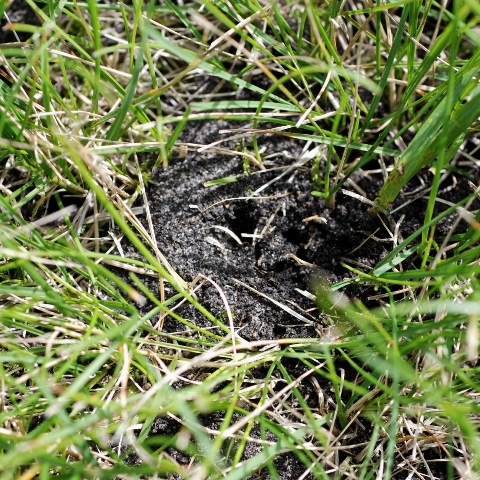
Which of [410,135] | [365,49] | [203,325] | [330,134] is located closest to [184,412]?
[203,325]

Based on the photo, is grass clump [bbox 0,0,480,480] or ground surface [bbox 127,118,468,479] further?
ground surface [bbox 127,118,468,479]

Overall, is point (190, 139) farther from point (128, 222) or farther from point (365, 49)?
point (365, 49)

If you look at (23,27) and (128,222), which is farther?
(128,222)

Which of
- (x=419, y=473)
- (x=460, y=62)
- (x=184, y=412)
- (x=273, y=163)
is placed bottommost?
(x=419, y=473)

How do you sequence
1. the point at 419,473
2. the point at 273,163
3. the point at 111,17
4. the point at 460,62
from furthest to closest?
the point at 111,17
the point at 273,163
the point at 460,62
the point at 419,473

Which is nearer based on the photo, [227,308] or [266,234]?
[227,308]

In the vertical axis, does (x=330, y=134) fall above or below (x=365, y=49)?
below

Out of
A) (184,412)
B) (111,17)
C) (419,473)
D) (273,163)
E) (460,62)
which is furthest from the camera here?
(111,17)

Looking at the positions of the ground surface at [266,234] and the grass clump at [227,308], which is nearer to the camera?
the grass clump at [227,308]
